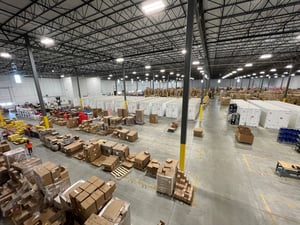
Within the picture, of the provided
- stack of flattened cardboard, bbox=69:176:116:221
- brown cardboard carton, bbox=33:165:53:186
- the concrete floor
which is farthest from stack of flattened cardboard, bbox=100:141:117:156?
stack of flattened cardboard, bbox=69:176:116:221

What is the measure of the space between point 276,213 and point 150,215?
3.90m

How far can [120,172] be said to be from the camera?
5.86m

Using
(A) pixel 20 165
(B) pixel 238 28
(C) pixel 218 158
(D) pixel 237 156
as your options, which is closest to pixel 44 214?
(A) pixel 20 165

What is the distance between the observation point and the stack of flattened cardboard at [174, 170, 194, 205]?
4211 mm

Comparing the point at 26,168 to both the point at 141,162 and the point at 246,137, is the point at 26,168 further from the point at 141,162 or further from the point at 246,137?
the point at 246,137

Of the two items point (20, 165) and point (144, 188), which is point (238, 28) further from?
point (20, 165)

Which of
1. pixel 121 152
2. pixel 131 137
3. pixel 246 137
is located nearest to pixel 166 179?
pixel 121 152

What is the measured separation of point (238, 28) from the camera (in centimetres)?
948

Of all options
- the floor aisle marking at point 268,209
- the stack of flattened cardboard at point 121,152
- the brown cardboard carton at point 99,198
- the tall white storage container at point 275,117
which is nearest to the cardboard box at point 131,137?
the stack of flattened cardboard at point 121,152

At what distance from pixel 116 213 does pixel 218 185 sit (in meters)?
4.07

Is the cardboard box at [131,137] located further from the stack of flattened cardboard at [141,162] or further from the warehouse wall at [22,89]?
the warehouse wall at [22,89]

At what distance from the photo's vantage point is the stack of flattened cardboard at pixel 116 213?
2.90m

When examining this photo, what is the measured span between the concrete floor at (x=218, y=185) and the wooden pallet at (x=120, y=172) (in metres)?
0.23

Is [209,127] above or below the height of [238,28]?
below
